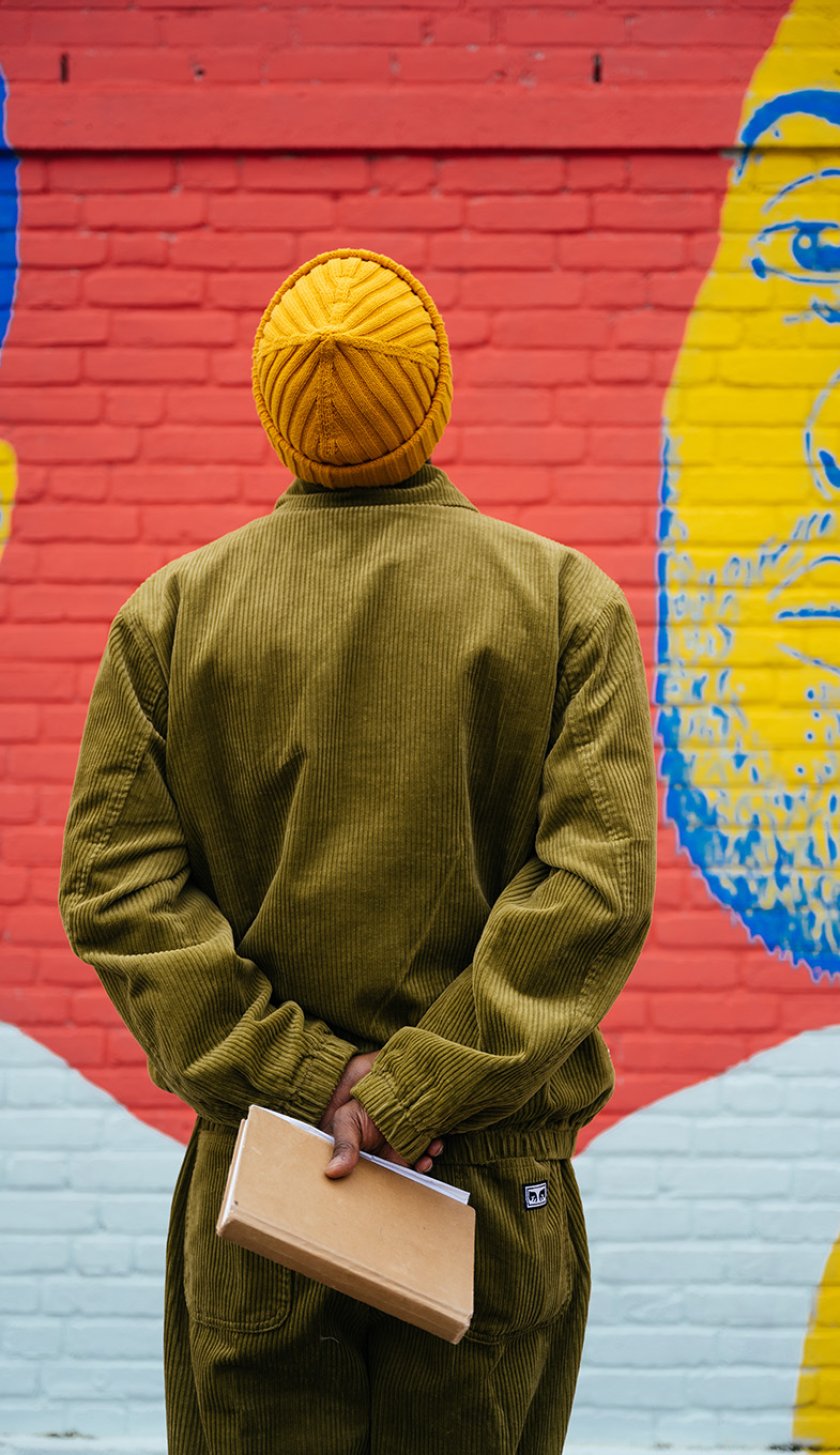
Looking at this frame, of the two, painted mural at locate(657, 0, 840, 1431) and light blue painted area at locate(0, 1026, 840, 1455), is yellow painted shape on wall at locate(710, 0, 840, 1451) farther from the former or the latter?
light blue painted area at locate(0, 1026, 840, 1455)

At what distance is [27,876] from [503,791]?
1664mm

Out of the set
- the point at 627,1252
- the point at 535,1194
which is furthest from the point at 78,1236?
the point at 535,1194

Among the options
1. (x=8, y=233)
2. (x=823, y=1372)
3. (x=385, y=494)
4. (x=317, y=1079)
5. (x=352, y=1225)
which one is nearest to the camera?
(x=352, y=1225)

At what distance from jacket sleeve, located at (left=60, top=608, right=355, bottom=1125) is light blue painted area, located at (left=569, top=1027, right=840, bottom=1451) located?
5.18 ft

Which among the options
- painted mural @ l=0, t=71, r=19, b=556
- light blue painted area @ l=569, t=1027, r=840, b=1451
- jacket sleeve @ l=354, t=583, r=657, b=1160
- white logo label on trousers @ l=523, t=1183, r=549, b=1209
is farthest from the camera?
painted mural @ l=0, t=71, r=19, b=556

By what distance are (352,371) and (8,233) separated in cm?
180

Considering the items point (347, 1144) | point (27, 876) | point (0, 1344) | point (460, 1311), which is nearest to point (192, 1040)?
point (347, 1144)

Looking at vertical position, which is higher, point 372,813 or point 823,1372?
point 372,813

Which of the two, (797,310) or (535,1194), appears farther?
(797,310)

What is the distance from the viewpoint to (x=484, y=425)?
2.87 m

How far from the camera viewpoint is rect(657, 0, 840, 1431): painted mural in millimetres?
2828

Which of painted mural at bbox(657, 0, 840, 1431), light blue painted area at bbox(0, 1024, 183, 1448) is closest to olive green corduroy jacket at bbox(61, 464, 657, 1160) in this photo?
painted mural at bbox(657, 0, 840, 1431)

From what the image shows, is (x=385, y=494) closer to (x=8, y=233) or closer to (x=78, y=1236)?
(x=8, y=233)

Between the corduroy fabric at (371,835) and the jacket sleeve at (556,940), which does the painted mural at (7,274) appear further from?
the jacket sleeve at (556,940)
